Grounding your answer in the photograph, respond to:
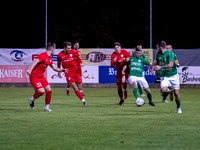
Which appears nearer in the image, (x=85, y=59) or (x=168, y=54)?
(x=168, y=54)

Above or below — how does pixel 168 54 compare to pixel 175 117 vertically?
above

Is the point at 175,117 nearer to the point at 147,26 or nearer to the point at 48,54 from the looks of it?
the point at 48,54

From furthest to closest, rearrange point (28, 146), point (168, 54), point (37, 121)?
point (168, 54) → point (37, 121) → point (28, 146)

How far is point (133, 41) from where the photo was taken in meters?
40.6

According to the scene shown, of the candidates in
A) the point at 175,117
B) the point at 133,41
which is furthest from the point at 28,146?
the point at 133,41

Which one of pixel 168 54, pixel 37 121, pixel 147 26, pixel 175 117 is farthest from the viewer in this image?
pixel 147 26

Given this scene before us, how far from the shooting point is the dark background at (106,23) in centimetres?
4131

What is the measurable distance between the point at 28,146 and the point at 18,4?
36.8 m

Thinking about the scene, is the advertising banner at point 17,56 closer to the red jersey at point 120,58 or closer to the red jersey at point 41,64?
the red jersey at point 120,58

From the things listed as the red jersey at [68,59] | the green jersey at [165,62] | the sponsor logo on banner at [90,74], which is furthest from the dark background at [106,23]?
the green jersey at [165,62]

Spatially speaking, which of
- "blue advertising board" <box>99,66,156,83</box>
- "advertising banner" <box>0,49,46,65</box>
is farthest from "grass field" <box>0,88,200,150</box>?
"advertising banner" <box>0,49,46,65</box>

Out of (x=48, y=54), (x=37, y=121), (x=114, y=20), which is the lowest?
(x=37, y=121)

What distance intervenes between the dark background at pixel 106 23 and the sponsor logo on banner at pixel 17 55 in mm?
9363

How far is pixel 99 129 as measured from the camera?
448 inches
